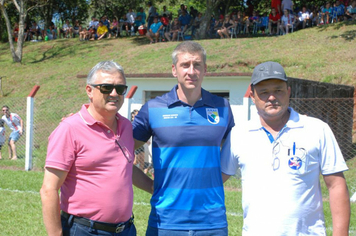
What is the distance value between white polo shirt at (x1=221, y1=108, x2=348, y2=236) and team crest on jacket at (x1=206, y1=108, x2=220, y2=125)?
468 millimetres

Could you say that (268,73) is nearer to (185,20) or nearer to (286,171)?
(286,171)

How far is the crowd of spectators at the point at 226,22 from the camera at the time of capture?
22312 mm

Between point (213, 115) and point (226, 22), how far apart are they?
71.6 ft

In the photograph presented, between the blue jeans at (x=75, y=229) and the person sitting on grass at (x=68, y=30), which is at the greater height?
the person sitting on grass at (x=68, y=30)

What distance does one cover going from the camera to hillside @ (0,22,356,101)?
17000 mm

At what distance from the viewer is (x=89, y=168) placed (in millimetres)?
2727

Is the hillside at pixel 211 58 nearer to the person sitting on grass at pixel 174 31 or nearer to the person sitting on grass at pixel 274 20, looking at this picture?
the person sitting on grass at pixel 174 31

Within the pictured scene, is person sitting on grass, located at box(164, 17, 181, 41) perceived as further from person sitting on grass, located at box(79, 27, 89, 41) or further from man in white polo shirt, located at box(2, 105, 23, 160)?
man in white polo shirt, located at box(2, 105, 23, 160)

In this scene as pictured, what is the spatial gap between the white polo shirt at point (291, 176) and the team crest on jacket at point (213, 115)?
468mm

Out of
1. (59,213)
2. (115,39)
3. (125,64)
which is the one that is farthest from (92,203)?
(115,39)

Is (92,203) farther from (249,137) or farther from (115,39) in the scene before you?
(115,39)

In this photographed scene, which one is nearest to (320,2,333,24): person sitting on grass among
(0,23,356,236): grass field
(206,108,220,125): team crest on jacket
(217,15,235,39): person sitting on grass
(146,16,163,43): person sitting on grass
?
(0,23,356,236): grass field

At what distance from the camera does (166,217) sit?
2.98 meters

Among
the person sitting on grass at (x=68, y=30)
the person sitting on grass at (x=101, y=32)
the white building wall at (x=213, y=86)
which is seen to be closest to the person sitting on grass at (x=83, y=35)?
the person sitting on grass at (x=101, y=32)
